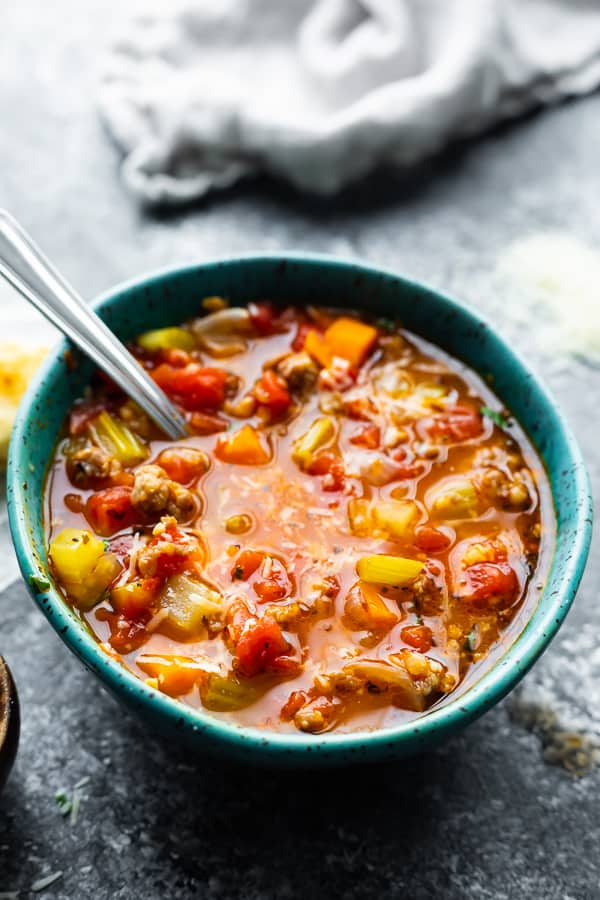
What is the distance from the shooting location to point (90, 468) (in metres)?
2.83

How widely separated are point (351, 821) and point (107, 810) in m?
0.63

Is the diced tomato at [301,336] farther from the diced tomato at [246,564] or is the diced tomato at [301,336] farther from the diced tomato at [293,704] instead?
the diced tomato at [293,704]

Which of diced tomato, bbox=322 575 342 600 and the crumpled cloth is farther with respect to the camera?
the crumpled cloth

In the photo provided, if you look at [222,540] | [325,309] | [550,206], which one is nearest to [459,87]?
[550,206]

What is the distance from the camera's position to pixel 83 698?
296cm

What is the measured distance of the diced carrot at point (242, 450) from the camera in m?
2.92

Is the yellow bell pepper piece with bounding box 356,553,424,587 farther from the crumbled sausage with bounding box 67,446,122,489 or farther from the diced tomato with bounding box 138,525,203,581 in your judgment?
the crumbled sausage with bounding box 67,446,122,489

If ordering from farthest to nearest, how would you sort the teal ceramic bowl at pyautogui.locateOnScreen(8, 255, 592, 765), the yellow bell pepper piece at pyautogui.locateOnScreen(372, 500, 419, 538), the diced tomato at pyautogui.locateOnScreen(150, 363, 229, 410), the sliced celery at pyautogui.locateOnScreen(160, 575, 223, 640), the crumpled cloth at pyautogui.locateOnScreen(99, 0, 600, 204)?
1. the crumpled cloth at pyautogui.locateOnScreen(99, 0, 600, 204)
2. the diced tomato at pyautogui.locateOnScreen(150, 363, 229, 410)
3. the yellow bell pepper piece at pyautogui.locateOnScreen(372, 500, 419, 538)
4. the sliced celery at pyautogui.locateOnScreen(160, 575, 223, 640)
5. the teal ceramic bowl at pyautogui.locateOnScreen(8, 255, 592, 765)

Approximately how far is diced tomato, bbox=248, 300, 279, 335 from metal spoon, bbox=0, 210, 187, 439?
41 cm

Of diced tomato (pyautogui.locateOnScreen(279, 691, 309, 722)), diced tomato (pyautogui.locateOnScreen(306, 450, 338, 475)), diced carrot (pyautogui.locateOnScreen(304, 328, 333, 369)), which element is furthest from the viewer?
diced carrot (pyautogui.locateOnScreen(304, 328, 333, 369))

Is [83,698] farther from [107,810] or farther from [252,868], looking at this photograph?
[252,868]

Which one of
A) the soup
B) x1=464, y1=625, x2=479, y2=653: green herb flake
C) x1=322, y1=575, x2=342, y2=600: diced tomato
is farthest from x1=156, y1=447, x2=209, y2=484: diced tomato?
x1=464, y1=625, x2=479, y2=653: green herb flake

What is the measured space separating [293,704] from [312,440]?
80 centimetres

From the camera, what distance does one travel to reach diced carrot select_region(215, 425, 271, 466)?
2.92m
